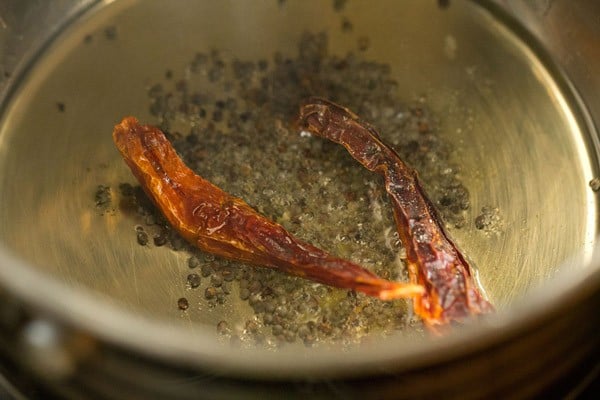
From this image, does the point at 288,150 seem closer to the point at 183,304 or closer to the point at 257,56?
the point at 257,56

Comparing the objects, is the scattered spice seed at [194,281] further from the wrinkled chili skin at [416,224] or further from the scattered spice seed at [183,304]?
the wrinkled chili skin at [416,224]

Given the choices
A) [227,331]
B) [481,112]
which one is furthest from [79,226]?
[481,112]

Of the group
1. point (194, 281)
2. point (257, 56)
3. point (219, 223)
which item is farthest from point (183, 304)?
point (257, 56)

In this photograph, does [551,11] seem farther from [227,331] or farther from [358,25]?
[227,331]

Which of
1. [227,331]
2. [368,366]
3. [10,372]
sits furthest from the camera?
[227,331]

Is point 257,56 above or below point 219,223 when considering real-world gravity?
above

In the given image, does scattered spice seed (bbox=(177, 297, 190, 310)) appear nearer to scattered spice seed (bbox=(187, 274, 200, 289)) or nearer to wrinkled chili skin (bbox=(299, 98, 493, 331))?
scattered spice seed (bbox=(187, 274, 200, 289))
